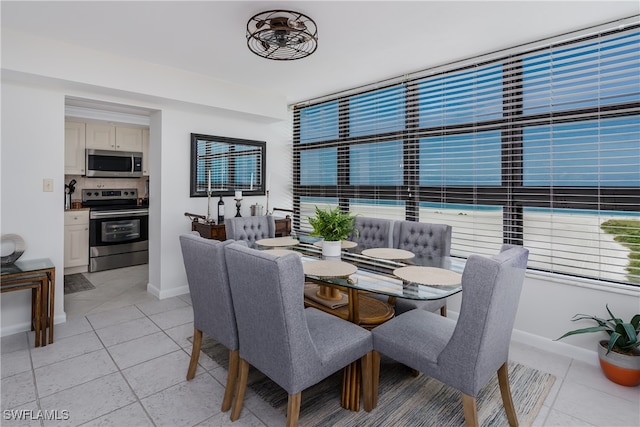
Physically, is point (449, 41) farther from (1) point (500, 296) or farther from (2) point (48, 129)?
(2) point (48, 129)

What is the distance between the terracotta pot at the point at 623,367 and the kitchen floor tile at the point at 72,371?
3.37 metres

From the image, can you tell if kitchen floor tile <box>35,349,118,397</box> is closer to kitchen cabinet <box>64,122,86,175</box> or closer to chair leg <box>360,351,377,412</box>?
chair leg <box>360,351,377,412</box>

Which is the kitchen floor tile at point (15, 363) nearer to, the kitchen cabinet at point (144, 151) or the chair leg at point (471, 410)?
the chair leg at point (471, 410)

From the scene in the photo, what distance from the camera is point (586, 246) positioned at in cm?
260

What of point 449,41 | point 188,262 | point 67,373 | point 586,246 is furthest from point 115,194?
point 586,246

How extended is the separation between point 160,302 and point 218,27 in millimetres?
2845

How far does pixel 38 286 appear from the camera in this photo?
2711mm

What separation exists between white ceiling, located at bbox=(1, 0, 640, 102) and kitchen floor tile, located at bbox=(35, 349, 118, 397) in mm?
2499

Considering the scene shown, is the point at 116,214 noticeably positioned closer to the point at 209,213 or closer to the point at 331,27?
the point at 209,213

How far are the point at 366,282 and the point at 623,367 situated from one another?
180cm

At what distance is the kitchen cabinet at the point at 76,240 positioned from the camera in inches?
184

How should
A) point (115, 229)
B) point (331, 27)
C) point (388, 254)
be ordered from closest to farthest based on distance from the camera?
point (331, 27) → point (388, 254) → point (115, 229)

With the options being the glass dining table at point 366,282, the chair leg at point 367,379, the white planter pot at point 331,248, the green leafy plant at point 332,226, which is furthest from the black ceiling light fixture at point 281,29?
the chair leg at point 367,379

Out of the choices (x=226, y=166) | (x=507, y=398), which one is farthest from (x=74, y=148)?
(x=507, y=398)
